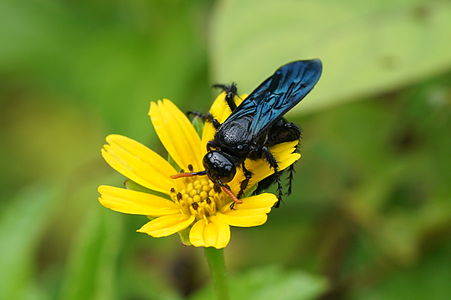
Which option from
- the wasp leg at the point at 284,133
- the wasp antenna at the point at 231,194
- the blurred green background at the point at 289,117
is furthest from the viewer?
the blurred green background at the point at 289,117

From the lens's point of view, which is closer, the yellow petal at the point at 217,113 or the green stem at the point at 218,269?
the green stem at the point at 218,269

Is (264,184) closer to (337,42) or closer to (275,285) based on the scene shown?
(275,285)

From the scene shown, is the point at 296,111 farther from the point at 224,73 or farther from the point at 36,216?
the point at 36,216

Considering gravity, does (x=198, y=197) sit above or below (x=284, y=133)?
below

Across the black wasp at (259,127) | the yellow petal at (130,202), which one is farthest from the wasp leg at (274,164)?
the yellow petal at (130,202)

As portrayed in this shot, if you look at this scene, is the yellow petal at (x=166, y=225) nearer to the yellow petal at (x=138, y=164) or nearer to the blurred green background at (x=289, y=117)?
the yellow petal at (x=138, y=164)

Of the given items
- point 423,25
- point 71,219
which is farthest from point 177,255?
point 423,25

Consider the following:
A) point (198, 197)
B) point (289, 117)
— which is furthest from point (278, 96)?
point (289, 117)

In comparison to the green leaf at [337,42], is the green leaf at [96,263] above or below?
below
